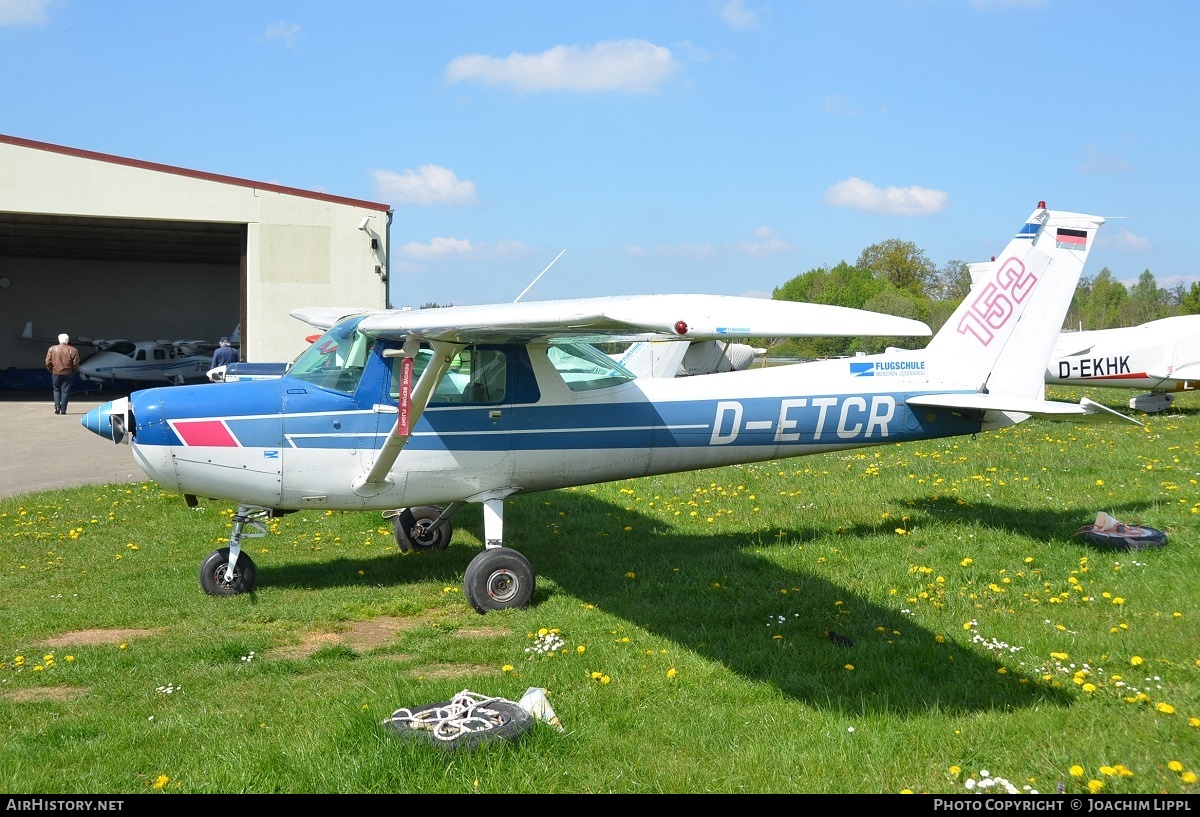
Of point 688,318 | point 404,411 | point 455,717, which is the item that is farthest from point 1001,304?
point 455,717

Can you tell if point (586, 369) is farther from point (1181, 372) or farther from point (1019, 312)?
point (1181, 372)

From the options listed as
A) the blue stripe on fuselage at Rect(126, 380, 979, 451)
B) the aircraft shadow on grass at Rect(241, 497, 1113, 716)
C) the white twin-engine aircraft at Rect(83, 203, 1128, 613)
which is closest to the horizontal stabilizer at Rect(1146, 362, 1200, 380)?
the aircraft shadow on grass at Rect(241, 497, 1113, 716)

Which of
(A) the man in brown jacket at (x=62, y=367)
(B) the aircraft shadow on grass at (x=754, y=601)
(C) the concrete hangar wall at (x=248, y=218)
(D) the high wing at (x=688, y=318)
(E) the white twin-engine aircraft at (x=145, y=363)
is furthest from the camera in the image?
(E) the white twin-engine aircraft at (x=145, y=363)

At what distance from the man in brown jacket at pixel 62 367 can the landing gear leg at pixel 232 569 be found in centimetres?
1738

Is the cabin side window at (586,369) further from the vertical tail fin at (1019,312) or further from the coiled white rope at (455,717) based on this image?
the coiled white rope at (455,717)

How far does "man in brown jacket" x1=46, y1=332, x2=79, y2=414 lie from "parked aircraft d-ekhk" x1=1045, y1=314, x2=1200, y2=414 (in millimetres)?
21629

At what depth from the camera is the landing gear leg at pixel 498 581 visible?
7.05 metres

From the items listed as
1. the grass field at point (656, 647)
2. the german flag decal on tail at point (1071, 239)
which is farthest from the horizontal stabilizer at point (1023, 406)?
the german flag decal on tail at point (1071, 239)

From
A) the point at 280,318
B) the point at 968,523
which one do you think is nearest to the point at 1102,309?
the point at 280,318

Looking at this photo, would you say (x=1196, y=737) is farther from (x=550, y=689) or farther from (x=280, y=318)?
(x=280, y=318)

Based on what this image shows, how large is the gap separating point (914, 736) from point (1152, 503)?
6.12m

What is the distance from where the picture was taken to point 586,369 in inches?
313

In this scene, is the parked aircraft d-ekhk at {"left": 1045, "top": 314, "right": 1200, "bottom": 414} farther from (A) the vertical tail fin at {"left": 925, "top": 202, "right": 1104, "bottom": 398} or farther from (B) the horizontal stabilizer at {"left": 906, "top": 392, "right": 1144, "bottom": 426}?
(B) the horizontal stabilizer at {"left": 906, "top": 392, "right": 1144, "bottom": 426}

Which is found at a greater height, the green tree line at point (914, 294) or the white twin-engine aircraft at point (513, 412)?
the green tree line at point (914, 294)
